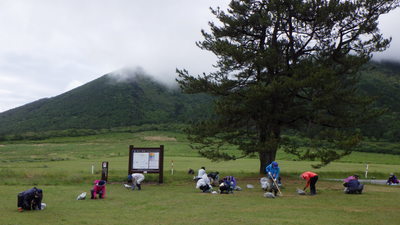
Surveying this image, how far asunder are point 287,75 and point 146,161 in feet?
37.5

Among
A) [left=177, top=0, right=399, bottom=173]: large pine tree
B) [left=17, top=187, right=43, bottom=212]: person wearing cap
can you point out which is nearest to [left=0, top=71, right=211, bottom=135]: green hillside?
[left=177, top=0, right=399, bottom=173]: large pine tree

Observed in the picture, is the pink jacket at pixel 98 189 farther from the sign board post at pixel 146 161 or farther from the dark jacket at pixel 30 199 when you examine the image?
the sign board post at pixel 146 161

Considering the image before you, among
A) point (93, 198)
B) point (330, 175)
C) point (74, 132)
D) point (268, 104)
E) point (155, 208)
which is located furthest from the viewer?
point (74, 132)

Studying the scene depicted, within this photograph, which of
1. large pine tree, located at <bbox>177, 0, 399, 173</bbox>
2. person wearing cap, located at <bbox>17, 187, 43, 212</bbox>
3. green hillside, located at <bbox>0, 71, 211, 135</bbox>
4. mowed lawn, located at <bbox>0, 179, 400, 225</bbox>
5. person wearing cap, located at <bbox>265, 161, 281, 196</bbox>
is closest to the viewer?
mowed lawn, located at <bbox>0, 179, 400, 225</bbox>

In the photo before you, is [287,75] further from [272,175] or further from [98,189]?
[98,189]

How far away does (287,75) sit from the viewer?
25312 millimetres

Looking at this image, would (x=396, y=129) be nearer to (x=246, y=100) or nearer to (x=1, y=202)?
(x=246, y=100)

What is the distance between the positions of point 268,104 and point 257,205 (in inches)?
468

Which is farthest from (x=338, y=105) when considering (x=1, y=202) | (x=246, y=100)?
(x=1, y=202)

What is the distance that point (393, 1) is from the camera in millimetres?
23984

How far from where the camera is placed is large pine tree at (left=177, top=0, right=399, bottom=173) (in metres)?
23.2

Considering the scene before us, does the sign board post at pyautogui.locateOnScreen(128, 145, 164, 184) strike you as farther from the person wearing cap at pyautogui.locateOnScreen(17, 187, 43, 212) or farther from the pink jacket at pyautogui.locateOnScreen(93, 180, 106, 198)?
the person wearing cap at pyautogui.locateOnScreen(17, 187, 43, 212)

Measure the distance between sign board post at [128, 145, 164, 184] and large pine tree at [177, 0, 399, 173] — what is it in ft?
10.0

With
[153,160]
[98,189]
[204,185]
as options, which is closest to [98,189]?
[98,189]
